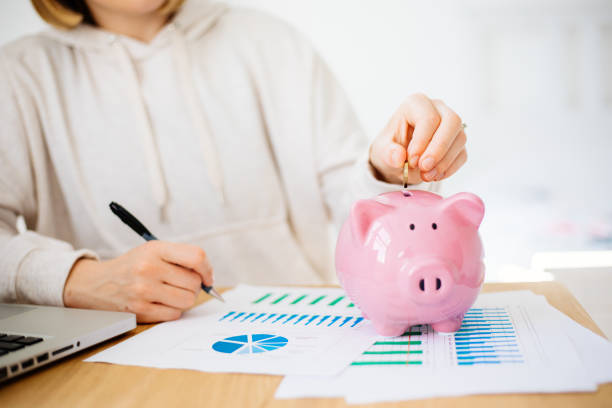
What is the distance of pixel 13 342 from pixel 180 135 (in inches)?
23.1

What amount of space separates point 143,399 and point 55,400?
0.08 m

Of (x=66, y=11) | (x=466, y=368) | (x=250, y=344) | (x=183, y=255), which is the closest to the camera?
(x=466, y=368)

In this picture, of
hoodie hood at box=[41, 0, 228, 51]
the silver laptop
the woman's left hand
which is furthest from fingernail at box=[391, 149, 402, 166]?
hoodie hood at box=[41, 0, 228, 51]

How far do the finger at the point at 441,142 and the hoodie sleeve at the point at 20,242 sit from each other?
50 cm

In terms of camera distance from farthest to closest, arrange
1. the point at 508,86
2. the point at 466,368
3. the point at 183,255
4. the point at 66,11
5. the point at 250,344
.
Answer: the point at 508,86
the point at 66,11
the point at 183,255
the point at 250,344
the point at 466,368

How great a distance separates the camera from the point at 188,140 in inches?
39.7

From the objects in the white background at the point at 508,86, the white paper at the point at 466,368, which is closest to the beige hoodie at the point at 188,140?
the white paper at the point at 466,368

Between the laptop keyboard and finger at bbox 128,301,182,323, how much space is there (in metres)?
0.13

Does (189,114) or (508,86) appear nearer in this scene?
(189,114)

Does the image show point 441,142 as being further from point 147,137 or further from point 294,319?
point 147,137

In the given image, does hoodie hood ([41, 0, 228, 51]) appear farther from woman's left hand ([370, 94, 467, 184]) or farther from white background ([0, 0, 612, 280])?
white background ([0, 0, 612, 280])

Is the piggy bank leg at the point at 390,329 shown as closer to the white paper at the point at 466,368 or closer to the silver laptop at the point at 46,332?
the white paper at the point at 466,368

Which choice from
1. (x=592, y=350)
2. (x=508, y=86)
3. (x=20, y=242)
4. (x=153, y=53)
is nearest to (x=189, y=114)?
(x=153, y=53)

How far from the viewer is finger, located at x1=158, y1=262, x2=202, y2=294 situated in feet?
2.07
